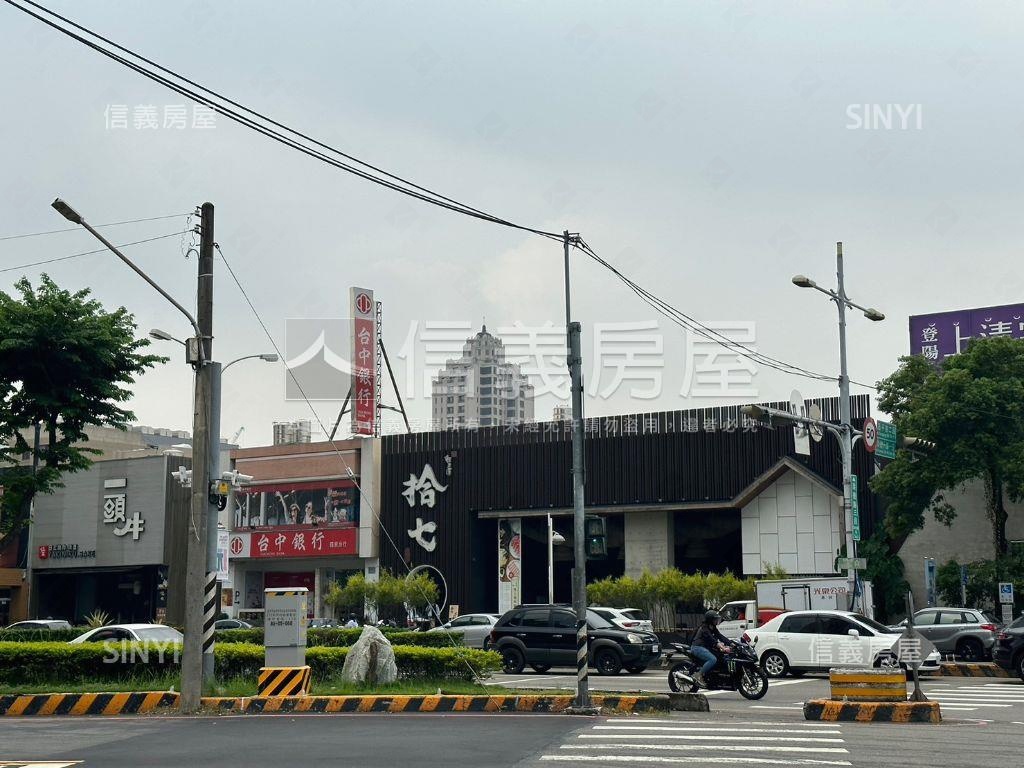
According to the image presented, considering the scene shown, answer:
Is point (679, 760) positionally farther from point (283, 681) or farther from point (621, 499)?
point (621, 499)

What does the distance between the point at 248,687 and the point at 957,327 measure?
41883 mm

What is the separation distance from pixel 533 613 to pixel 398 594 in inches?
752

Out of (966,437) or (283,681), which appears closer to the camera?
(283,681)

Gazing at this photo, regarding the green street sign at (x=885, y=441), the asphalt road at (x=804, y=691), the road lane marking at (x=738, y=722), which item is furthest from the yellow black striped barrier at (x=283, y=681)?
the green street sign at (x=885, y=441)

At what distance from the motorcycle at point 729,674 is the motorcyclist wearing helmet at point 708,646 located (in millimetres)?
132

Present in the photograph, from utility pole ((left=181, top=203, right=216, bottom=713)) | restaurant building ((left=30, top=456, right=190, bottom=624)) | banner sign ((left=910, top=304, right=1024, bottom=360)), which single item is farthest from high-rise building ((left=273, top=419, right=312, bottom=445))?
utility pole ((left=181, top=203, right=216, bottom=713))

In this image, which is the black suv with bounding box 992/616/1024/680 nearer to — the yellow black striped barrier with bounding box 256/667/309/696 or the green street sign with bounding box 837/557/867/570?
the green street sign with bounding box 837/557/867/570

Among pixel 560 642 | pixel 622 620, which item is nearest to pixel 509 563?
pixel 622 620

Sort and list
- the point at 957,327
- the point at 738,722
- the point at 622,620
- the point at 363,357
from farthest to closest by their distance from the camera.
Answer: the point at 957,327 < the point at 363,357 < the point at 622,620 < the point at 738,722

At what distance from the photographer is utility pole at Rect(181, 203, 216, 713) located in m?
19.8

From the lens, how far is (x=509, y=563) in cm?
5172

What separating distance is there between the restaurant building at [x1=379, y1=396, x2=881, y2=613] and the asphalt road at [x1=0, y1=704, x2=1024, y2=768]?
86.0 feet

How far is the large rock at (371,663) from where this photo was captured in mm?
21375

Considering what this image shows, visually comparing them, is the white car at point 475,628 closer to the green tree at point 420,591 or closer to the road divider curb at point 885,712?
the green tree at point 420,591
